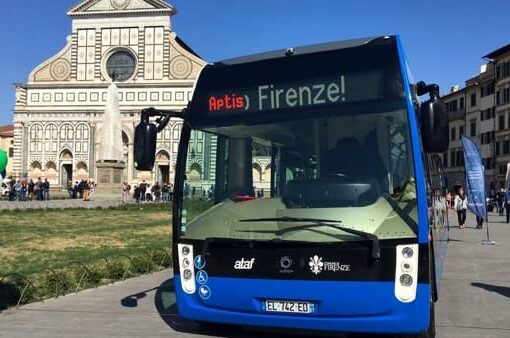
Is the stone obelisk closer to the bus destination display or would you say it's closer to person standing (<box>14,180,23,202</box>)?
person standing (<box>14,180,23,202</box>)

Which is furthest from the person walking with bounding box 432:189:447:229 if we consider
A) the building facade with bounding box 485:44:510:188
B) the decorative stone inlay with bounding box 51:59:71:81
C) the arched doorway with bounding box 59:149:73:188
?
the decorative stone inlay with bounding box 51:59:71:81

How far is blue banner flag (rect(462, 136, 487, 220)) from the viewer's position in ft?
58.6

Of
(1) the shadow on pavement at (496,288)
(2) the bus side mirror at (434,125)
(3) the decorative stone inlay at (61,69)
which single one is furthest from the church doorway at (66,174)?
(2) the bus side mirror at (434,125)

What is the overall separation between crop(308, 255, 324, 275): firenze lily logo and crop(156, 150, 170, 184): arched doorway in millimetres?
66540

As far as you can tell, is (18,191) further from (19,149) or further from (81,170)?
(19,149)

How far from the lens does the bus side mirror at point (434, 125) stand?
5.43m

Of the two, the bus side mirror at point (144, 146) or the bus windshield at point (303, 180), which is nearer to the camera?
the bus windshield at point (303, 180)

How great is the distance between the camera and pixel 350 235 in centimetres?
527

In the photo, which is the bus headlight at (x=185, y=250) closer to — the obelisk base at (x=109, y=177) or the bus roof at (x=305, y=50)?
the bus roof at (x=305, y=50)

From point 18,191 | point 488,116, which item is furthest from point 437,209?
point 488,116

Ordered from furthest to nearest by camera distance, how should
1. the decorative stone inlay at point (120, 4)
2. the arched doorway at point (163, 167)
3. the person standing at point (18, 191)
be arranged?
the decorative stone inlay at point (120, 4), the arched doorway at point (163, 167), the person standing at point (18, 191)

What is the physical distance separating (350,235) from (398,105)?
1.23 meters

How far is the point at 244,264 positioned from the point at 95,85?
7065cm

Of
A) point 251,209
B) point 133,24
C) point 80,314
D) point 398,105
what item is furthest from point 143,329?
point 133,24
